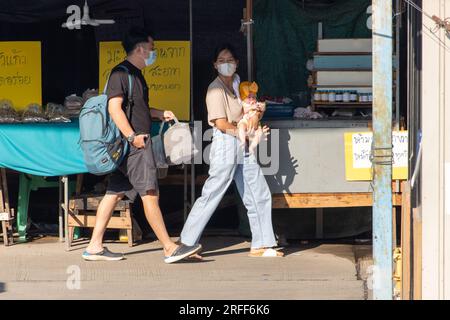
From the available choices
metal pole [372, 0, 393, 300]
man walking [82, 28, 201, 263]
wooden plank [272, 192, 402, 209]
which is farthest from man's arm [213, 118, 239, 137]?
metal pole [372, 0, 393, 300]

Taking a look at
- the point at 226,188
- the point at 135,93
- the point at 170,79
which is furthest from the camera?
the point at 170,79

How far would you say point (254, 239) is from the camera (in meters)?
8.62

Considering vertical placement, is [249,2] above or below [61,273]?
above

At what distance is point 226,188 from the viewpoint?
8.43m

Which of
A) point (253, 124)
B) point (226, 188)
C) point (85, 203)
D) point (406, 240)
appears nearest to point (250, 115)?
point (253, 124)

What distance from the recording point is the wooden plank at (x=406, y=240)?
246 inches

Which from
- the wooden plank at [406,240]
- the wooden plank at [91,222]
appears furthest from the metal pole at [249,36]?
the wooden plank at [406,240]

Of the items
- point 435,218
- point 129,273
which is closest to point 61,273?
point 129,273

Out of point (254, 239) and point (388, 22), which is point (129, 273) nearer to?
point (254, 239)

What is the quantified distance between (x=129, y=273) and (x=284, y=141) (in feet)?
5.82

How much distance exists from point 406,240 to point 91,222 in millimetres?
3536

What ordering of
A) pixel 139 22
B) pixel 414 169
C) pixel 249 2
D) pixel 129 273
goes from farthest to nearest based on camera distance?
pixel 139 22 < pixel 249 2 < pixel 129 273 < pixel 414 169

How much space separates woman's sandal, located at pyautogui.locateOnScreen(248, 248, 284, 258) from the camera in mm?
8602

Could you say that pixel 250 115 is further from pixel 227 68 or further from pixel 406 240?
pixel 406 240
